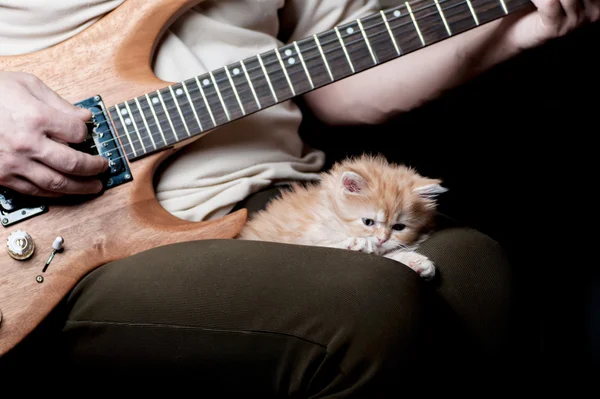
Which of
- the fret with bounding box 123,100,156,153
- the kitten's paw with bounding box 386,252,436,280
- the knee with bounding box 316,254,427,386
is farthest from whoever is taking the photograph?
Result: the fret with bounding box 123,100,156,153

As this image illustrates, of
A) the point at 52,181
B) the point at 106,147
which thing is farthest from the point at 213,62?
the point at 52,181

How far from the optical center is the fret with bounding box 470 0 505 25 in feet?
3.59

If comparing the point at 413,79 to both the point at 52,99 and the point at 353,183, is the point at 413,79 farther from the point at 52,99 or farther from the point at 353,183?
the point at 52,99

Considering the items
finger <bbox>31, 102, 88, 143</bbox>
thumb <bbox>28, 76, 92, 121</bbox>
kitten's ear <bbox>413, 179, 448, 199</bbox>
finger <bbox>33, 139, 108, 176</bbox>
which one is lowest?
kitten's ear <bbox>413, 179, 448, 199</bbox>

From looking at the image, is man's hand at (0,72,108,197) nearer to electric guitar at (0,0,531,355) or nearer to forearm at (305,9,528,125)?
electric guitar at (0,0,531,355)

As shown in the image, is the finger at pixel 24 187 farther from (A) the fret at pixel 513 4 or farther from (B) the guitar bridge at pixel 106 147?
(A) the fret at pixel 513 4

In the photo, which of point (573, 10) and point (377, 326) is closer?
point (377, 326)

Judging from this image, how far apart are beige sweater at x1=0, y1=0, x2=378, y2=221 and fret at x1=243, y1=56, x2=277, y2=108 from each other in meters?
0.13

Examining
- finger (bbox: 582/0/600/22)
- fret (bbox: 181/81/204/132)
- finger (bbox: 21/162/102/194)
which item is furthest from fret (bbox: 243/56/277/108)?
finger (bbox: 582/0/600/22)

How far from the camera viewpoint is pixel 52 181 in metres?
1.03

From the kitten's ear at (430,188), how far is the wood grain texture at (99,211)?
31 centimetres

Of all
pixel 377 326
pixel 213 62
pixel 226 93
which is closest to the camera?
pixel 377 326

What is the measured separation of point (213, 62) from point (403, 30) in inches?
14.0

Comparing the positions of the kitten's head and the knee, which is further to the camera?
the kitten's head
